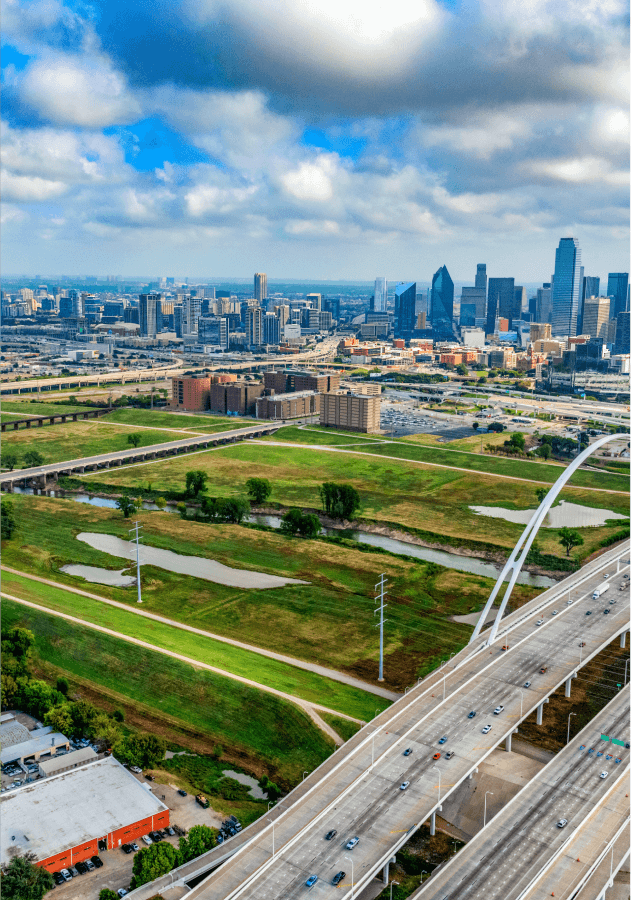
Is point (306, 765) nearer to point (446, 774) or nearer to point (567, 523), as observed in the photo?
point (446, 774)

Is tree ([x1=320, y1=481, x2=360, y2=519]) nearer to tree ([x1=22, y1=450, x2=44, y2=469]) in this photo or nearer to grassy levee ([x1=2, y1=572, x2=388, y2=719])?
grassy levee ([x1=2, y1=572, x2=388, y2=719])

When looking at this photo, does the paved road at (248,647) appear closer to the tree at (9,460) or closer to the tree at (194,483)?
the tree at (194,483)

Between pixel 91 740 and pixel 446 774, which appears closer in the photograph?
pixel 446 774

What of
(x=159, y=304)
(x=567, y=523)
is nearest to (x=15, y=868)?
(x=567, y=523)

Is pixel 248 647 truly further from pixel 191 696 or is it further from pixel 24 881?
pixel 24 881

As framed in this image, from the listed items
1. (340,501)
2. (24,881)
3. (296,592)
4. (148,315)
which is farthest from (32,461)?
(148,315)

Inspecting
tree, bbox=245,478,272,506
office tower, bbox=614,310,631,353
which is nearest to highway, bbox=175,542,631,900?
tree, bbox=245,478,272,506
